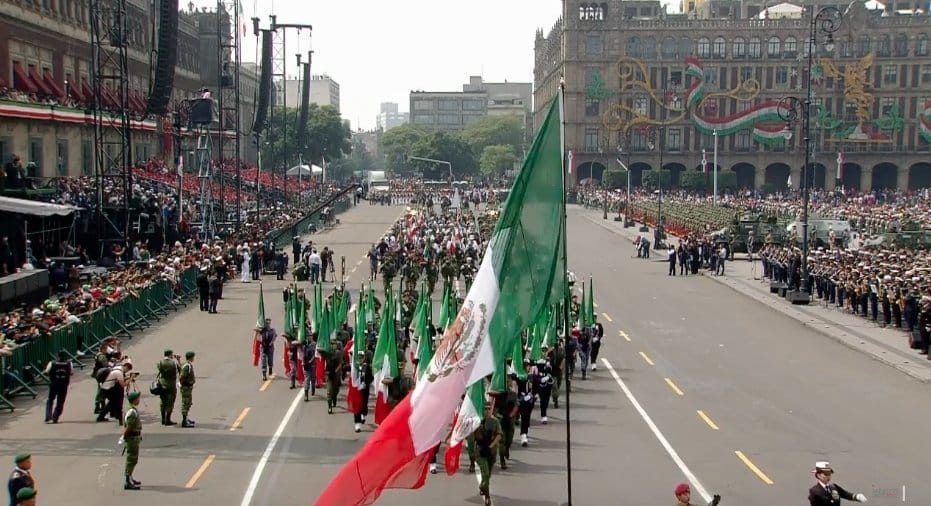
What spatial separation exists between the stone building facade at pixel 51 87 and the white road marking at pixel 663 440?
105 feet

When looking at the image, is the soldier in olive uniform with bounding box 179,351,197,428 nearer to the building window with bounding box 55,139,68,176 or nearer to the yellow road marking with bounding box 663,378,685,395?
the yellow road marking with bounding box 663,378,685,395

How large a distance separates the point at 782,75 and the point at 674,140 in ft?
42.0

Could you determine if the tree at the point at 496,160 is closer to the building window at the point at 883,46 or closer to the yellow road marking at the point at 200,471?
the building window at the point at 883,46

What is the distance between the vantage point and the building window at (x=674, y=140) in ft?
369

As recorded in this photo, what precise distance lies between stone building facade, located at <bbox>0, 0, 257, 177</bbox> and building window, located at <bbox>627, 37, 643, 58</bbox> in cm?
5454

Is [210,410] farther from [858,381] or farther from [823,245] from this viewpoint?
[823,245]

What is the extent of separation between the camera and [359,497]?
29.3 ft

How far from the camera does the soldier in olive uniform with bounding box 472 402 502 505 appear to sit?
14.7 metres

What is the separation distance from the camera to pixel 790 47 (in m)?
112

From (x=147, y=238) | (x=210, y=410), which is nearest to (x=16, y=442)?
(x=210, y=410)

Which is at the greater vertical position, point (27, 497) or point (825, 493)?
point (27, 497)

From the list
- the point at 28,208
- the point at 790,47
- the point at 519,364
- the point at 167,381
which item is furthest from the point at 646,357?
the point at 790,47

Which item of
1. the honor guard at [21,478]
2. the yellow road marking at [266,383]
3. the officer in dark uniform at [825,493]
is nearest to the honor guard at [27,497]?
the honor guard at [21,478]

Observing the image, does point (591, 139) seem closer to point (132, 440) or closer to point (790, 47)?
point (790, 47)
